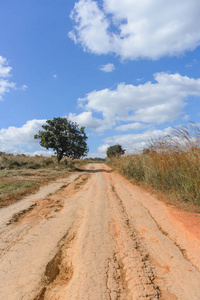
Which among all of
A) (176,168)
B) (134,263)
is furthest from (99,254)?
(176,168)

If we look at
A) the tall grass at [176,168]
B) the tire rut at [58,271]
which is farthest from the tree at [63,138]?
the tire rut at [58,271]

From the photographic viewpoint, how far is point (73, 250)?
342 cm

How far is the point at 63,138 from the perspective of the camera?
→ 22469mm

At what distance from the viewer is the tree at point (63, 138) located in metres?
22.2

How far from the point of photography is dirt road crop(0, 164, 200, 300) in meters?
2.38

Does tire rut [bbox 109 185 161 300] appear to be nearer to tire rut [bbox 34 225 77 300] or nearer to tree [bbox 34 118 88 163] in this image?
tire rut [bbox 34 225 77 300]

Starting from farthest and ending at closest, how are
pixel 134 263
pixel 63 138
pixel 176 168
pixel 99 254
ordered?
pixel 63 138 → pixel 176 168 → pixel 99 254 → pixel 134 263

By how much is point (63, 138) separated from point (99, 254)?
19975 millimetres

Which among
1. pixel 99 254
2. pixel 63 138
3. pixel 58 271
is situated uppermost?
pixel 63 138

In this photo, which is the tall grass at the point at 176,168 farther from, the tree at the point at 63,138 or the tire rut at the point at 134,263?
the tree at the point at 63,138

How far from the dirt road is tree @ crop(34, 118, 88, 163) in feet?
56.0

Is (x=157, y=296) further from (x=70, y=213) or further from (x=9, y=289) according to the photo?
(x=70, y=213)

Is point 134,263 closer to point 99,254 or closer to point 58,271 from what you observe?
point 99,254

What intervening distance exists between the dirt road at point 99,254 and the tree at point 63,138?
56.0ft
